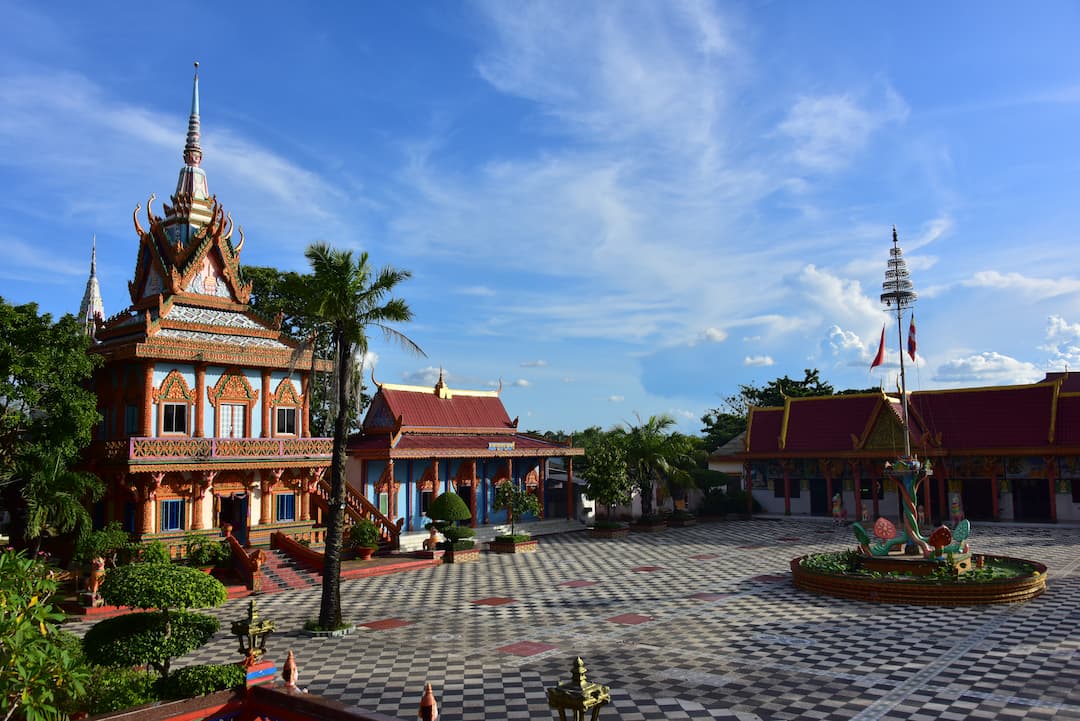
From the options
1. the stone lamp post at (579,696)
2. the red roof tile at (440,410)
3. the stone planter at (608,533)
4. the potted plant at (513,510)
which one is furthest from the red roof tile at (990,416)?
the stone lamp post at (579,696)

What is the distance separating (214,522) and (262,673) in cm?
1818

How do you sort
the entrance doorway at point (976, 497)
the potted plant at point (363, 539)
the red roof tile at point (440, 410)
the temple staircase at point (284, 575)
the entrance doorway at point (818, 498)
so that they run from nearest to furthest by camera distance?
1. the temple staircase at point (284, 575)
2. the potted plant at point (363, 539)
3. the red roof tile at point (440, 410)
4. the entrance doorway at point (976, 497)
5. the entrance doorway at point (818, 498)

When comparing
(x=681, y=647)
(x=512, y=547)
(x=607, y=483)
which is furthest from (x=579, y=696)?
(x=607, y=483)

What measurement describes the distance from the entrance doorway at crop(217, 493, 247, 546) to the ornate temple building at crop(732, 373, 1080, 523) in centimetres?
2775

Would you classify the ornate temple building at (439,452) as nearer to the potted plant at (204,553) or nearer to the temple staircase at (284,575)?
the temple staircase at (284,575)

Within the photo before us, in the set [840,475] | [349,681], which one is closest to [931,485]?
[840,475]

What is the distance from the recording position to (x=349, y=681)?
13.8m

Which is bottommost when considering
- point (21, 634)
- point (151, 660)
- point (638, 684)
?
point (638, 684)

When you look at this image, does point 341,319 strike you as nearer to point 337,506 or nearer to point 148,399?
point 337,506

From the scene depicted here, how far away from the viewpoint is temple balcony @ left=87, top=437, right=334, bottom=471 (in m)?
24.0

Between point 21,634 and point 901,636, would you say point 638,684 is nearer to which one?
point 901,636

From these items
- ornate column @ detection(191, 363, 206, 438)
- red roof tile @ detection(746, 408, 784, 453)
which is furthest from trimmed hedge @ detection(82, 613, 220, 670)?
red roof tile @ detection(746, 408, 784, 453)

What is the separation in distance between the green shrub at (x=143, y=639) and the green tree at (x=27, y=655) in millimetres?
2841

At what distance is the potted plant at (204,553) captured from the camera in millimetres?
23797
